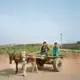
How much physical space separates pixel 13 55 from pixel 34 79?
9.18ft

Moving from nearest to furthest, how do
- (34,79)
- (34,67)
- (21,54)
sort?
(34,79) → (21,54) → (34,67)

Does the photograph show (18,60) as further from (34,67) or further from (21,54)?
(34,67)

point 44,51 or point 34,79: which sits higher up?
point 44,51

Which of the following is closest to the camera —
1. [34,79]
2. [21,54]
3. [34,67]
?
[34,79]

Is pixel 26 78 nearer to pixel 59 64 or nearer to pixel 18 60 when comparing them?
pixel 18 60

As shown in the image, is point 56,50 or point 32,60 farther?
point 56,50

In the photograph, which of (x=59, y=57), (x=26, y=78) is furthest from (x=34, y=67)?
(x=26, y=78)

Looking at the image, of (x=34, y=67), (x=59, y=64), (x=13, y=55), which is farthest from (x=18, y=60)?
(x=59, y=64)

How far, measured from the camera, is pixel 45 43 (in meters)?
16.8

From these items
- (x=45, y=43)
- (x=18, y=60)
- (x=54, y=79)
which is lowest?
(x=54, y=79)

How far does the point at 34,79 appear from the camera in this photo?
13.1 metres

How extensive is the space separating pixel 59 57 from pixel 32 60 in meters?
2.27

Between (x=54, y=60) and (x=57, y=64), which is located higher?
(x=54, y=60)

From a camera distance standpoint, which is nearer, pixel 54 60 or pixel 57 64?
pixel 54 60
